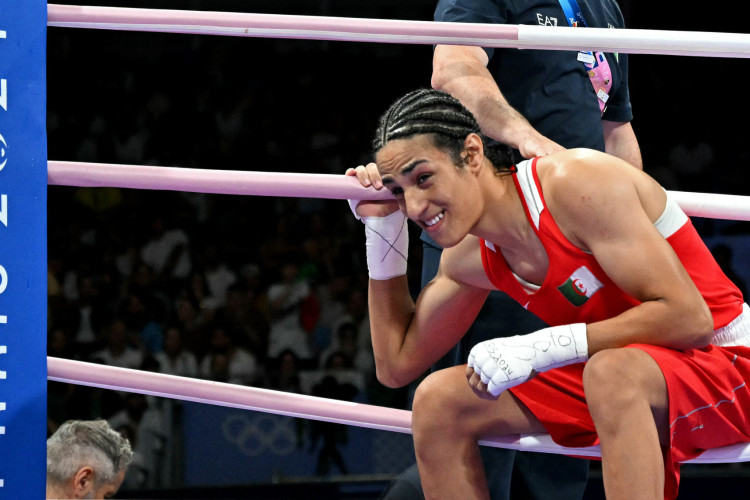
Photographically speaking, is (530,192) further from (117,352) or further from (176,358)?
(117,352)

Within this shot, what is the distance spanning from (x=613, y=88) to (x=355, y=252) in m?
2.94

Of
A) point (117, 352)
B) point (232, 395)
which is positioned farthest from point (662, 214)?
point (117, 352)

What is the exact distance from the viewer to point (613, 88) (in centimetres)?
201

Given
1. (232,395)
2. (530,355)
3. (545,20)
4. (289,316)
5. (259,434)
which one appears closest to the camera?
(530,355)

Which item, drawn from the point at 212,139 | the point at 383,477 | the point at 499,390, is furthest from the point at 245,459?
the point at 499,390

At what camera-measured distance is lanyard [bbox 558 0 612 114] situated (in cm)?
187

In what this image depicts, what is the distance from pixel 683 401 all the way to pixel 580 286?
222 mm

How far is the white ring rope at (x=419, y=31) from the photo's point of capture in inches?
56.3

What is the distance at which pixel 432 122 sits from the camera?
141 centimetres

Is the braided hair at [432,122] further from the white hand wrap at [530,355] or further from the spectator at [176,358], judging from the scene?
the spectator at [176,358]

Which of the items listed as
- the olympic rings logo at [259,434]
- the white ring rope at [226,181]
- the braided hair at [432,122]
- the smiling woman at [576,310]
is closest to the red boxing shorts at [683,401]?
the smiling woman at [576,310]

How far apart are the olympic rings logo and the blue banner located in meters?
2.55

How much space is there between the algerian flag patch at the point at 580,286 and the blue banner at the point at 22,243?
2.57 feet

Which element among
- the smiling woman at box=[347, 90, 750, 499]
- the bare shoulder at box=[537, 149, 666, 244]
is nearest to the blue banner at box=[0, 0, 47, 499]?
the smiling woman at box=[347, 90, 750, 499]
